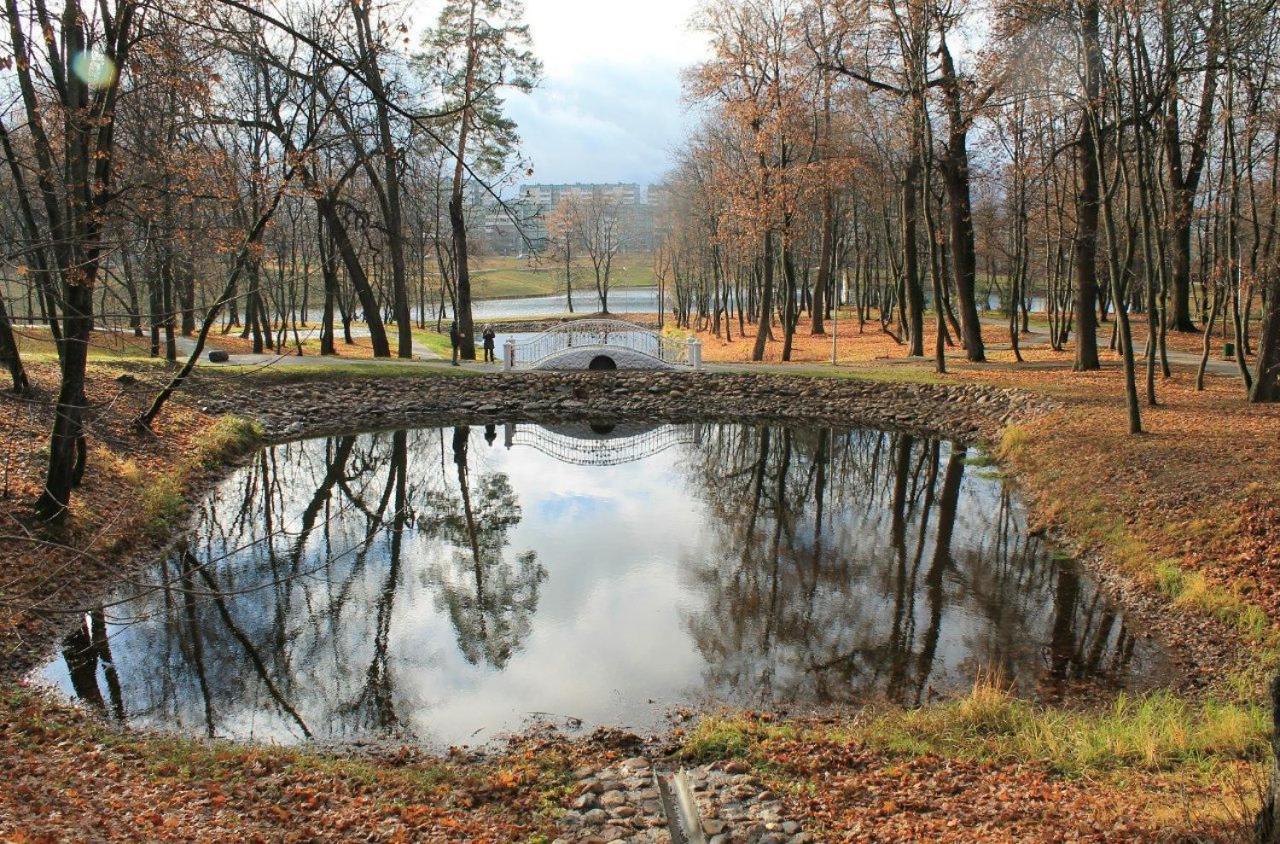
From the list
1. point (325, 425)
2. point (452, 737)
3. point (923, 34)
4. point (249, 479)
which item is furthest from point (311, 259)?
point (452, 737)

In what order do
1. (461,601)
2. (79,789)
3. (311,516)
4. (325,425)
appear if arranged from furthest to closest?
(325,425) < (311,516) < (461,601) < (79,789)

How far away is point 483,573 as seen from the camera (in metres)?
12.1

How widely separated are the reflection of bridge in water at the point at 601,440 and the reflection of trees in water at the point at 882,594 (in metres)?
3.03

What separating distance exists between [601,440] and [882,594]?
11.7 m

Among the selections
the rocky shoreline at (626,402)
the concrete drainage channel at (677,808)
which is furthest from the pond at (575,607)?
the rocky shoreline at (626,402)

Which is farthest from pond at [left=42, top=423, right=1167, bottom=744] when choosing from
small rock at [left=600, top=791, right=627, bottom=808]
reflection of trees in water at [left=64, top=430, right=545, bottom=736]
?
small rock at [left=600, top=791, right=627, bottom=808]

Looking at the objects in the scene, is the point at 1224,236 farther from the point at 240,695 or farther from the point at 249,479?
the point at 240,695

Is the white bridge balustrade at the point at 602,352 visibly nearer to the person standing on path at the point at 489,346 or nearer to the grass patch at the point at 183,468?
the person standing on path at the point at 489,346

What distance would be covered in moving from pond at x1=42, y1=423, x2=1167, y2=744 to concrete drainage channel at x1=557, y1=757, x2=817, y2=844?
4.55 ft

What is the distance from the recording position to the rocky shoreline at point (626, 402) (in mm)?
21453

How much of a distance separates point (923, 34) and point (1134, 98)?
8.24 metres

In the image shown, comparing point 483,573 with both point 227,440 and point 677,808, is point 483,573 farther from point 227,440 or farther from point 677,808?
point 227,440

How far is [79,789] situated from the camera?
5.49 m

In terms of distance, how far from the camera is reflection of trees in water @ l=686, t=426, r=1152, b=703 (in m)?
9.09
